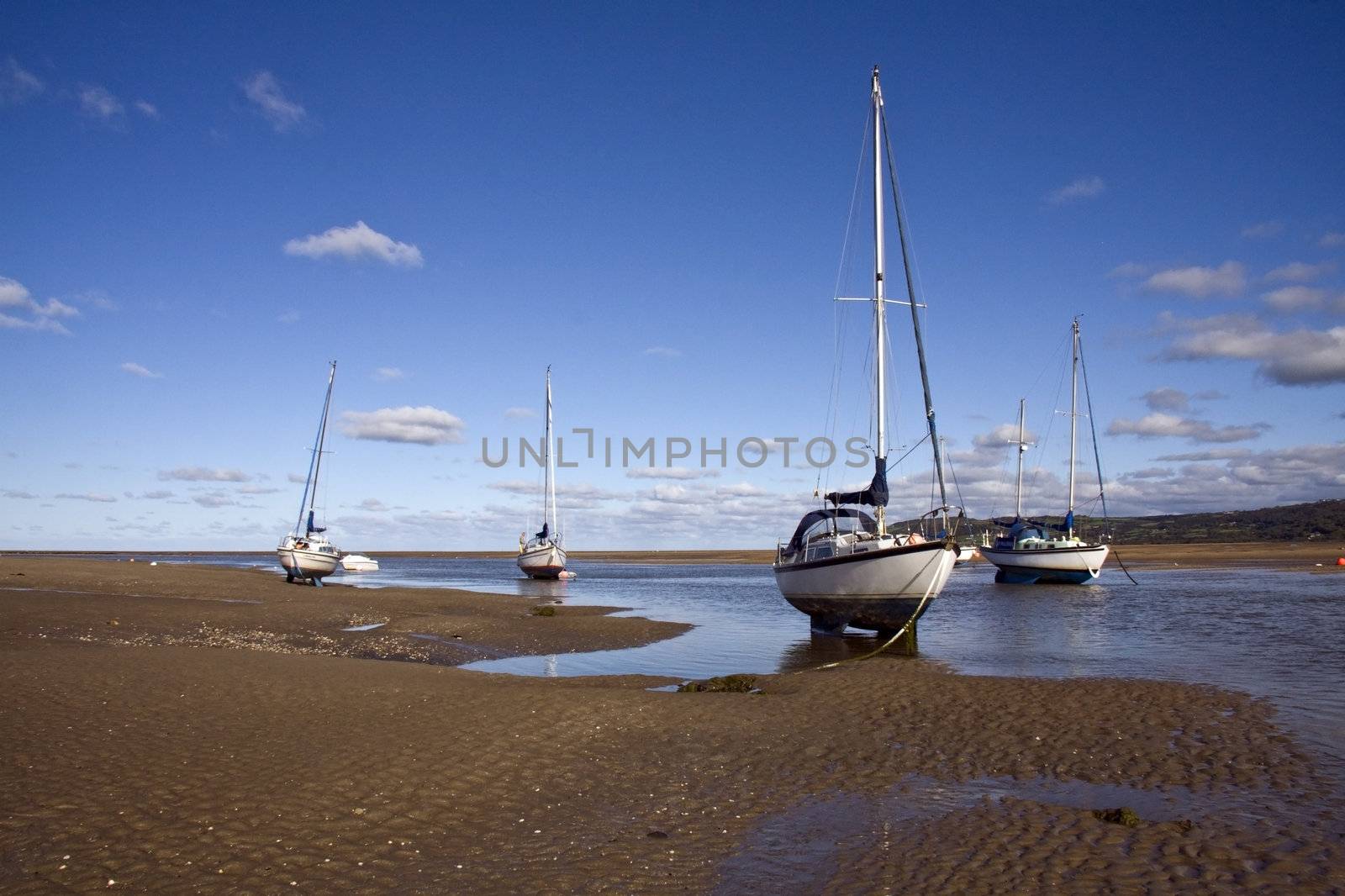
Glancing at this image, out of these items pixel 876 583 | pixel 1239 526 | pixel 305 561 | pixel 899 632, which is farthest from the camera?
pixel 1239 526

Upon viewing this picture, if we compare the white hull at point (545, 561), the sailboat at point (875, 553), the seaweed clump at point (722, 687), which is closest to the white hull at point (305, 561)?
the white hull at point (545, 561)

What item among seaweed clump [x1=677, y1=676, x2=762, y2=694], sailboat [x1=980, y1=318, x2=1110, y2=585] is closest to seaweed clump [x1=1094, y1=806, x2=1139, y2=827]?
seaweed clump [x1=677, y1=676, x2=762, y2=694]

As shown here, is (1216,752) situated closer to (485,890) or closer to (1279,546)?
(485,890)

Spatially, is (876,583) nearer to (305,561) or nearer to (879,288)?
(879,288)

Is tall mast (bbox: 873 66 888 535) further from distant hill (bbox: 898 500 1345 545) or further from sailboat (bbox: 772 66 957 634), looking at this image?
distant hill (bbox: 898 500 1345 545)

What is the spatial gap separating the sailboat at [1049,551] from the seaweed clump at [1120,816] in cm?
4954

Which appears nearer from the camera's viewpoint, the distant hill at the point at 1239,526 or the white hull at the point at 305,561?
the white hull at the point at 305,561

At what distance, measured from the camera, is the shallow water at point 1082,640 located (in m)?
18.3

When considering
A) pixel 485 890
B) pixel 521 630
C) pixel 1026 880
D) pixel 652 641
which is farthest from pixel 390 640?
pixel 1026 880

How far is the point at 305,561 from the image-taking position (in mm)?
55062

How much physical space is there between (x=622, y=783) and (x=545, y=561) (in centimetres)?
5902

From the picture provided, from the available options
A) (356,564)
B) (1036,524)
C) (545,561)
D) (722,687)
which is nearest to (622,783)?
(722,687)

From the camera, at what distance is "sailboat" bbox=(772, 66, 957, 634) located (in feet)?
77.2

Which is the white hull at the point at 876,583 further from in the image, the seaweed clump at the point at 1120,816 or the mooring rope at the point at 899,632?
the seaweed clump at the point at 1120,816
